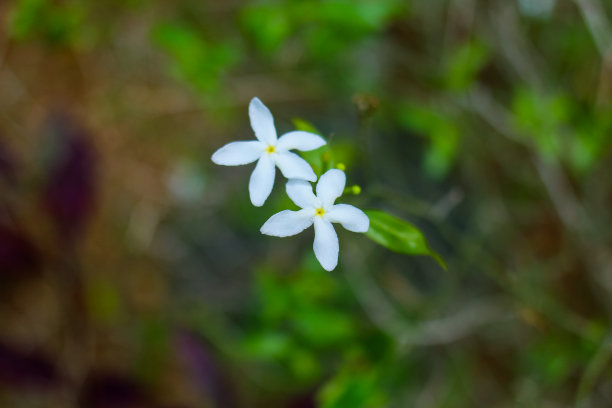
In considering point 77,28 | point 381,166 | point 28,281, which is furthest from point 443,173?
point 28,281

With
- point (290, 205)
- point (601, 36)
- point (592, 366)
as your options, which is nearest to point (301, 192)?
point (290, 205)

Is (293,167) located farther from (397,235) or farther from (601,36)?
(601,36)

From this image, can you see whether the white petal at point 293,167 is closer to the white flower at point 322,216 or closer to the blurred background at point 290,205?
the white flower at point 322,216

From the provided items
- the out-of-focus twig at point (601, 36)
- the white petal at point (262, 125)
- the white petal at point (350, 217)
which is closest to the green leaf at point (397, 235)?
the white petal at point (350, 217)

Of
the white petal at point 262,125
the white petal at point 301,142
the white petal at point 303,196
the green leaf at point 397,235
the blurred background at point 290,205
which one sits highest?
the blurred background at point 290,205

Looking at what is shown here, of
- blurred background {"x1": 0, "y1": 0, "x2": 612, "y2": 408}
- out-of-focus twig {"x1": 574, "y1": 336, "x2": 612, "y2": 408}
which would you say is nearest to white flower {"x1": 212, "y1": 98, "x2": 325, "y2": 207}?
blurred background {"x1": 0, "y1": 0, "x2": 612, "y2": 408}

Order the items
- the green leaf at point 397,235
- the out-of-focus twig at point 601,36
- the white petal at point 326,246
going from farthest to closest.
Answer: the out-of-focus twig at point 601,36, the green leaf at point 397,235, the white petal at point 326,246

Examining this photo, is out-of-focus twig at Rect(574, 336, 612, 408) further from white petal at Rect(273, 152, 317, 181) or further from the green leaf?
white petal at Rect(273, 152, 317, 181)
